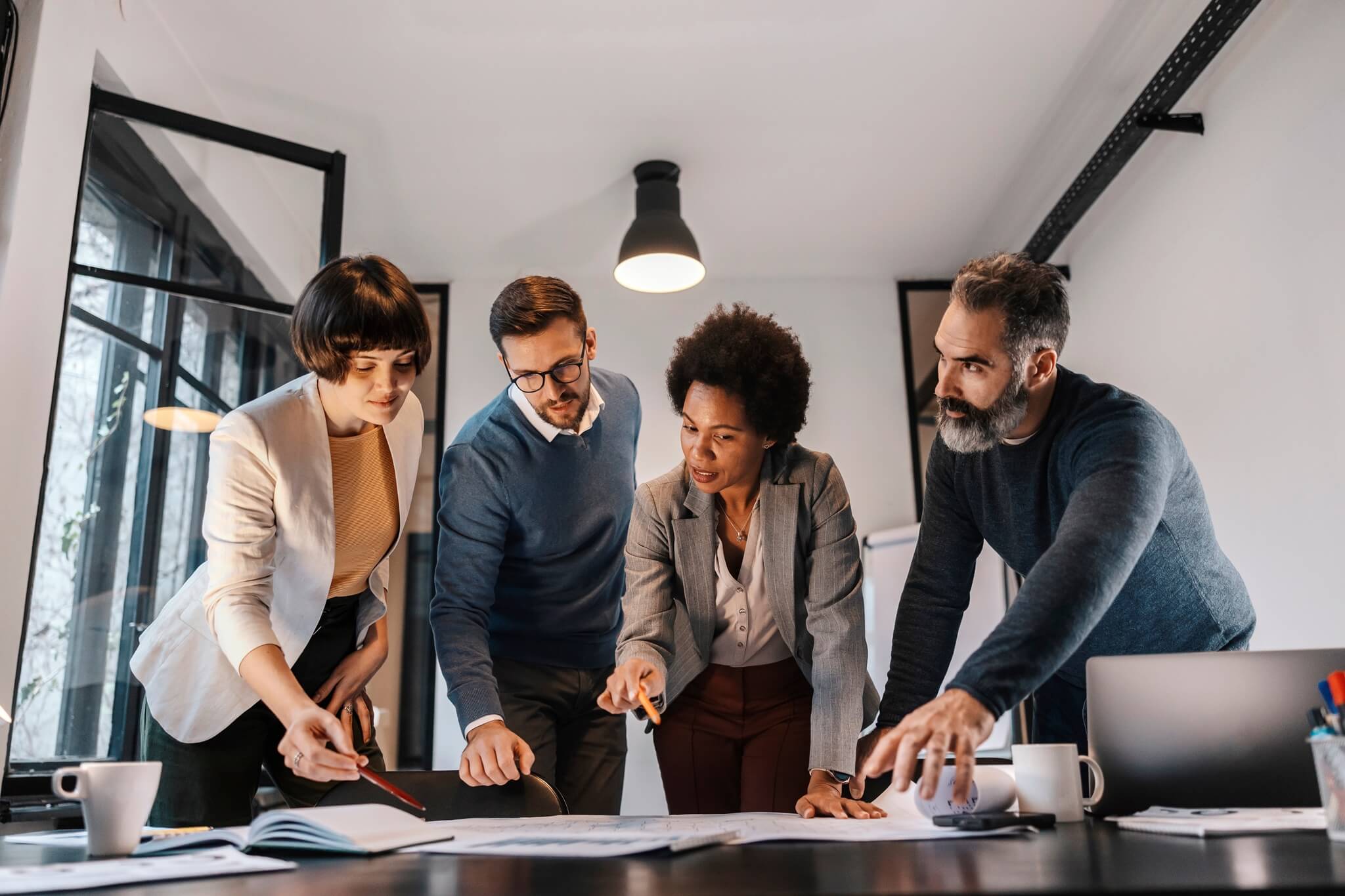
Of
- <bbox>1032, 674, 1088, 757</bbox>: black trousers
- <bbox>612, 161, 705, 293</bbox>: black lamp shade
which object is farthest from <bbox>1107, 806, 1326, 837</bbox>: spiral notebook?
<bbox>612, 161, 705, 293</bbox>: black lamp shade

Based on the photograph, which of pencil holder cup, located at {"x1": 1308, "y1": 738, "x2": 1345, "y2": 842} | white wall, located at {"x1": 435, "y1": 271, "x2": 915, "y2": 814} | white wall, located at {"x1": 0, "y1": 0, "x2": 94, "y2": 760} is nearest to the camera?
pencil holder cup, located at {"x1": 1308, "y1": 738, "x2": 1345, "y2": 842}

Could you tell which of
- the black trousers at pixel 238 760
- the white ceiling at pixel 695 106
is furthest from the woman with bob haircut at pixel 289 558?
the white ceiling at pixel 695 106

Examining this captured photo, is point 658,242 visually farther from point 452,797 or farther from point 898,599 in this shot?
point 452,797

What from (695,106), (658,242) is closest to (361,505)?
(658,242)

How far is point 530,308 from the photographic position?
1926mm

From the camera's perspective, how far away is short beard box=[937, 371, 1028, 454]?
5.39 ft

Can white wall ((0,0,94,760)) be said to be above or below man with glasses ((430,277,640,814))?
above

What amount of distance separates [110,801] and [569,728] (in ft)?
3.70

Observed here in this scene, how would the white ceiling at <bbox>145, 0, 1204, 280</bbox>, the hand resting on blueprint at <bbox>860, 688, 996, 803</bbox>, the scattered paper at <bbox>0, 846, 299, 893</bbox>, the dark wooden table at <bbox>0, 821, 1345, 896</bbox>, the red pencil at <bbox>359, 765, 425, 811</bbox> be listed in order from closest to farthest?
the dark wooden table at <bbox>0, 821, 1345, 896</bbox> < the scattered paper at <bbox>0, 846, 299, 893</bbox> < the hand resting on blueprint at <bbox>860, 688, 996, 803</bbox> < the red pencil at <bbox>359, 765, 425, 811</bbox> < the white ceiling at <bbox>145, 0, 1204, 280</bbox>

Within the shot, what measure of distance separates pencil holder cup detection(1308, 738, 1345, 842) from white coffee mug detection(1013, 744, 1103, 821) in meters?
0.28

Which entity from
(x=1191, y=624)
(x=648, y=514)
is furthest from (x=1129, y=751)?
(x=648, y=514)

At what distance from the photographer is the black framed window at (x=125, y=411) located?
251cm

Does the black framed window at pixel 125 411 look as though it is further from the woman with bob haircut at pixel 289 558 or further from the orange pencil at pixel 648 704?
the orange pencil at pixel 648 704

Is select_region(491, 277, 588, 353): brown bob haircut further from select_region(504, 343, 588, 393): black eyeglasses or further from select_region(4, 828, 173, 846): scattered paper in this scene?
select_region(4, 828, 173, 846): scattered paper
